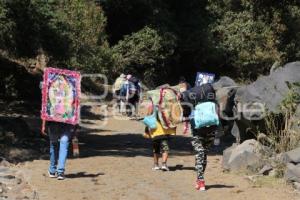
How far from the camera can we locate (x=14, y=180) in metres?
11.2

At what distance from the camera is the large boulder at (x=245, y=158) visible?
12172 millimetres

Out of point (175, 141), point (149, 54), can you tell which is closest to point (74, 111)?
point (175, 141)

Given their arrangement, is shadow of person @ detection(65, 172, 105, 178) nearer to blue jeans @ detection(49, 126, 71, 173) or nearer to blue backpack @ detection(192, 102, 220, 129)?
blue jeans @ detection(49, 126, 71, 173)

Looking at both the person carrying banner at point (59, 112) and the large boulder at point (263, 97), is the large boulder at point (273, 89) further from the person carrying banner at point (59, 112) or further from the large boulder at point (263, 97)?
the person carrying banner at point (59, 112)

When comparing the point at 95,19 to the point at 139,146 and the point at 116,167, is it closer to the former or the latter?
the point at 139,146

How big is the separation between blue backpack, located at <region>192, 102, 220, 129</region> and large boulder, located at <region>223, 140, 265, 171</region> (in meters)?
1.87

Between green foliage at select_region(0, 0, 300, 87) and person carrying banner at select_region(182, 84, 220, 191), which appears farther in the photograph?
green foliage at select_region(0, 0, 300, 87)

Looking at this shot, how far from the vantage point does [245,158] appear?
1231 cm

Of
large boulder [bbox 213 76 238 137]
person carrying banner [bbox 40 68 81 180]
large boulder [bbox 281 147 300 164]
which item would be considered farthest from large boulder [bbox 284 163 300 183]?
large boulder [bbox 213 76 238 137]

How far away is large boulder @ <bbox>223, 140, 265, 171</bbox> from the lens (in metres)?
12.2

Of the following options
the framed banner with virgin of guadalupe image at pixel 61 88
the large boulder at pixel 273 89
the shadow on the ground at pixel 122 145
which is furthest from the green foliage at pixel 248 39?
the framed banner with virgin of guadalupe image at pixel 61 88

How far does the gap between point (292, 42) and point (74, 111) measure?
28.1 meters

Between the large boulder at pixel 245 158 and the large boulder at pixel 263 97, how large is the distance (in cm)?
60

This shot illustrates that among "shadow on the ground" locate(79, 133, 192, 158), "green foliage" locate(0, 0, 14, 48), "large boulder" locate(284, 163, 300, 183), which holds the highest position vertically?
"green foliage" locate(0, 0, 14, 48)
